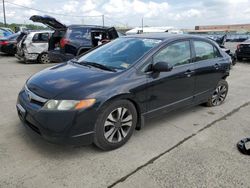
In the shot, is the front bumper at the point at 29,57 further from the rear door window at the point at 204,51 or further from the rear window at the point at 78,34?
the rear door window at the point at 204,51

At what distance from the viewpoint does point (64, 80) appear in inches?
124

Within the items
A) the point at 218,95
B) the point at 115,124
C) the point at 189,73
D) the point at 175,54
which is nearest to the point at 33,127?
the point at 115,124

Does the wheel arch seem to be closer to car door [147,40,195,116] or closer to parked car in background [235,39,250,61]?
car door [147,40,195,116]

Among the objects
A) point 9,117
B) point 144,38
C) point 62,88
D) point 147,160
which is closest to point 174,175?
point 147,160

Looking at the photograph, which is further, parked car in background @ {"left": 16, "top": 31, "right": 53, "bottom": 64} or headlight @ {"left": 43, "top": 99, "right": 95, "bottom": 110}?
parked car in background @ {"left": 16, "top": 31, "right": 53, "bottom": 64}

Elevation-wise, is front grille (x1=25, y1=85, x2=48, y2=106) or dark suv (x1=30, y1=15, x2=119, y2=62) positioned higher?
dark suv (x1=30, y1=15, x2=119, y2=62)

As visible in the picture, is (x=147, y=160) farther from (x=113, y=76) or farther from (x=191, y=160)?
(x=113, y=76)

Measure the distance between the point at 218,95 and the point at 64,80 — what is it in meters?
3.44

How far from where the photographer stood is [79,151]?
3184mm

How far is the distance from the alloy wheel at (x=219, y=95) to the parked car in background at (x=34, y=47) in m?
7.99

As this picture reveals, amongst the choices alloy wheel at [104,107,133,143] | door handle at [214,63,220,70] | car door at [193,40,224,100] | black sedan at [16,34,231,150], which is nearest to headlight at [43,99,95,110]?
black sedan at [16,34,231,150]

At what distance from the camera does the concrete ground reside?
2613mm

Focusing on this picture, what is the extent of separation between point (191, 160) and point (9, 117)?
10.2 ft

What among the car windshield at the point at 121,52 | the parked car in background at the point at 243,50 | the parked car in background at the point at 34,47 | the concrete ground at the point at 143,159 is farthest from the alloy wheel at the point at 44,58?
the parked car in background at the point at 243,50
